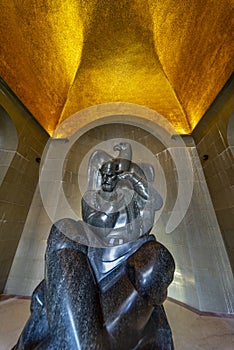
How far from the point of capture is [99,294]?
2.72 feet

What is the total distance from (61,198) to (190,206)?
220 cm

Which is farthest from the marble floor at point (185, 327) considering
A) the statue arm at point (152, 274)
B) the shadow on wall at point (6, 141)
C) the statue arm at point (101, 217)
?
the shadow on wall at point (6, 141)

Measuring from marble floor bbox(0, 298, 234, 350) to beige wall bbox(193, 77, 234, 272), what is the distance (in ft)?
2.73

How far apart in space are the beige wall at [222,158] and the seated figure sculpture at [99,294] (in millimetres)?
1816

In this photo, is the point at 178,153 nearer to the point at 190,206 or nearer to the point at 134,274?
the point at 190,206

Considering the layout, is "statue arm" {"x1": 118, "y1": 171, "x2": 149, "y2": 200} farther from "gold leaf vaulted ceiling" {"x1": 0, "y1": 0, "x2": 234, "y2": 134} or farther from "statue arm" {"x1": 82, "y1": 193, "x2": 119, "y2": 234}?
"gold leaf vaulted ceiling" {"x1": 0, "y1": 0, "x2": 234, "y2": 134}

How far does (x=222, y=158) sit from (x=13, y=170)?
304cm

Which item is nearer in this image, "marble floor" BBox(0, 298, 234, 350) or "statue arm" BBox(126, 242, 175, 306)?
"statue arm" BBox(126, 242, 175, 306)

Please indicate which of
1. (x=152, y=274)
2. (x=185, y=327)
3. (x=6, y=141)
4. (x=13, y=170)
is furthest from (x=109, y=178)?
(x=6, y=141)

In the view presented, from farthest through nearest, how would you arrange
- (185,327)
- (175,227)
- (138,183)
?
(175,227) → (185,327) → (138,183)

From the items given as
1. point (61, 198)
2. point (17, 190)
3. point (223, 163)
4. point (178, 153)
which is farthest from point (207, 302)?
point (17, 190)

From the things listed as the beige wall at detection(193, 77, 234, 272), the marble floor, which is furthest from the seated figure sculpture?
the beige wall at detection(193, 77, 234, 272)

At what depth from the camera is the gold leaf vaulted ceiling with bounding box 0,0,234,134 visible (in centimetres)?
230

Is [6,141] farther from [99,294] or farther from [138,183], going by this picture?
[99,294]
